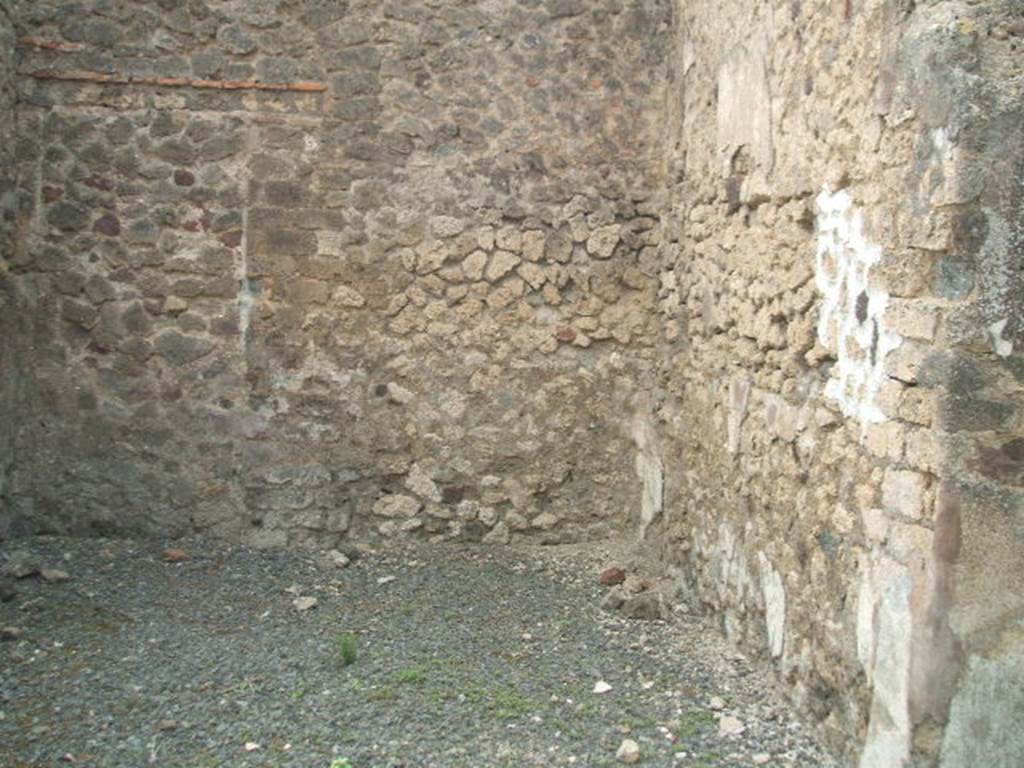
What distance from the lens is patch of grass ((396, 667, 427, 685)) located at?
378 cm

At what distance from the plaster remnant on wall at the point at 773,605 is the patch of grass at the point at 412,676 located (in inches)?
49.3

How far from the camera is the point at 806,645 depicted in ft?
11.2

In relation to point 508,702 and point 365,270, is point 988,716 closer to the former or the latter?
point 508,702

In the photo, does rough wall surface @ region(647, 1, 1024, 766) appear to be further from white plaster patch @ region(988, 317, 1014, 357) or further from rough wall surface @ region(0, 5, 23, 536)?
rough wall surface @ region(0, 5, 23, 536)

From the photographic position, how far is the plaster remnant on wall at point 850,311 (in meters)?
2.96

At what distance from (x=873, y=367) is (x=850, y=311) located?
238mm

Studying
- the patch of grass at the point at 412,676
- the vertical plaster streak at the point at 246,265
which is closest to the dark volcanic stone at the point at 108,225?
the vertical plaster streak at the point at 246,265

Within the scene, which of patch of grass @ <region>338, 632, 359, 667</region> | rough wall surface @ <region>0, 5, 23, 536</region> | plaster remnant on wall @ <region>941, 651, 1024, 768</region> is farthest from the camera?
rough wall surface @ <region>0, 5, 23, 536</region>

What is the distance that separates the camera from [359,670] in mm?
3891

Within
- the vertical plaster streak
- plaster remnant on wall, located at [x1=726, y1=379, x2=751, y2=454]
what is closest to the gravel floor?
plaster remnant on wall, located at [x1=726, y1=379, x2=751, y2=454]

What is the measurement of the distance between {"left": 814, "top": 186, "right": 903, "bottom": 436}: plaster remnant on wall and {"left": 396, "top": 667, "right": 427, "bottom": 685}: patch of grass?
175cm

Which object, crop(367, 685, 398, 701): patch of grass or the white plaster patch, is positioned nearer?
the white plaster patch

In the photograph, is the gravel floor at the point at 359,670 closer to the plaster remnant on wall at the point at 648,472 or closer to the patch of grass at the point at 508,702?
the patch of grass at the point at 508,702

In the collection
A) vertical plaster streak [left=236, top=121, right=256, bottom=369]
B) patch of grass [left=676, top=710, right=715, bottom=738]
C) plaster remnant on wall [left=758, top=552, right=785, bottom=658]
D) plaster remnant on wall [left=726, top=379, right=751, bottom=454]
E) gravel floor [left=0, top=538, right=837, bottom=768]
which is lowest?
gravel floor [left=0, top=538, right=837, bottom=768]
